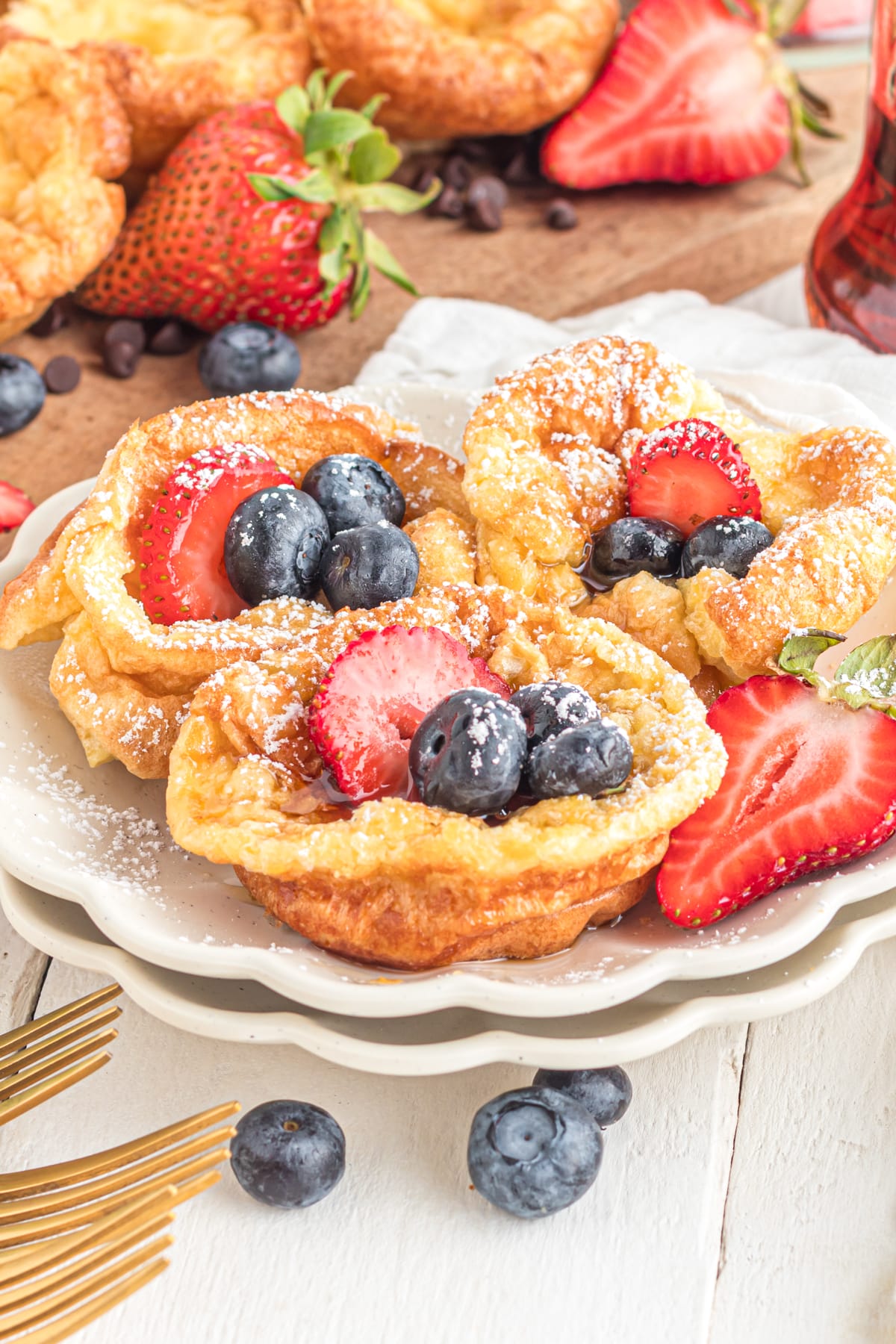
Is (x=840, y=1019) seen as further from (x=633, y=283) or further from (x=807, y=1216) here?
(x=633, y=283)

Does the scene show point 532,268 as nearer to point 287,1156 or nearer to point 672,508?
point 672,508

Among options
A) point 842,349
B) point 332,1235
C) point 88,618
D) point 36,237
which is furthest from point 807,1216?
point 36,237

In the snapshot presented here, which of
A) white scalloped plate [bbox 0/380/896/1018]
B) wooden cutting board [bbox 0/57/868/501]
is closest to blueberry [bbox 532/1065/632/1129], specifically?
white scalloped plate [bbox 0/380/896/1018]

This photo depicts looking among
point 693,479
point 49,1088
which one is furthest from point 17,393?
point 49,1088

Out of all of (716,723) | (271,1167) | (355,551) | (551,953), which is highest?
(355,551)

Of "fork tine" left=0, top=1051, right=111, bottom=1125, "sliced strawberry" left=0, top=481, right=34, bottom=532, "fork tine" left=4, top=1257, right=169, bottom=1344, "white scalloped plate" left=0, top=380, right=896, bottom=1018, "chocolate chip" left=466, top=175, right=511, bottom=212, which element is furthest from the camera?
"chocolate chip" left=466, top=175, right=511, bottom=212

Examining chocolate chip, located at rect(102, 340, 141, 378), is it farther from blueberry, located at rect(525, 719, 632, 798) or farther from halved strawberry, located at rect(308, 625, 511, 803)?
blueberry, located at rect(525, 719, 632, 798)
